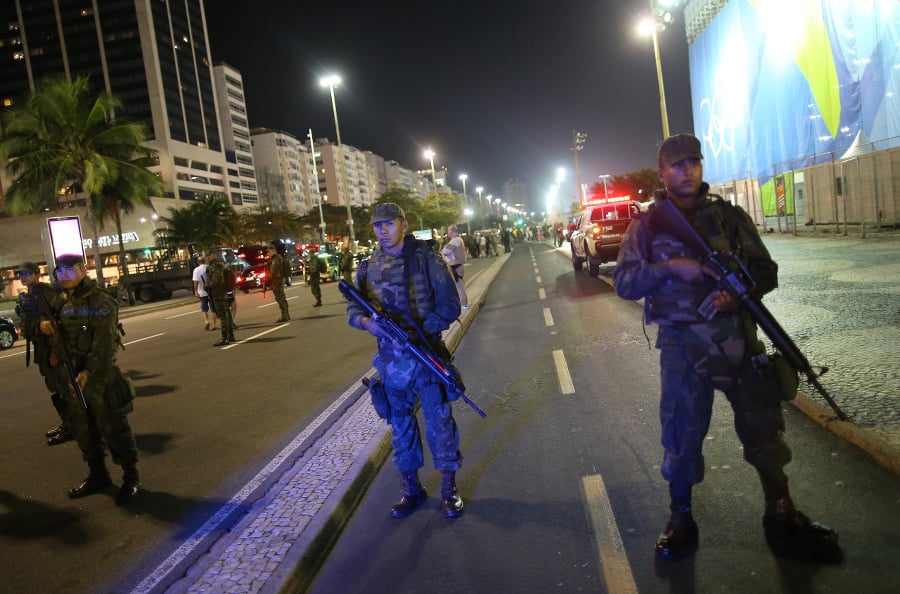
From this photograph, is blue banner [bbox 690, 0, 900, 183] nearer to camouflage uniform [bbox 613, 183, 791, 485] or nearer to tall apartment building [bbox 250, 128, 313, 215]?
camouflage uniform [bbox 613, 183, 791, 485]

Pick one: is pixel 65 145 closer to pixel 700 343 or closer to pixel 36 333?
pixel 36 333

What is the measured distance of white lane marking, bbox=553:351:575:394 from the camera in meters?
6.23

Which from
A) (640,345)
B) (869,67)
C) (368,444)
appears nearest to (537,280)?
(640,345)

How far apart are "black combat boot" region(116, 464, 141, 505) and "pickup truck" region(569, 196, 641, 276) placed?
11.7 m

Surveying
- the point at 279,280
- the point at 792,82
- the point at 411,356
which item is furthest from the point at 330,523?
the point at 792,82

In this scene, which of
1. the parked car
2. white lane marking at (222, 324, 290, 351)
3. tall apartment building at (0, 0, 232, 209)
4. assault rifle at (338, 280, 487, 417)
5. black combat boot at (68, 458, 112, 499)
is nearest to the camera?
assault rifle at (338, 280, 487, 417)

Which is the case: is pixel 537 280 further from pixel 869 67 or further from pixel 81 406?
pixel 81 406

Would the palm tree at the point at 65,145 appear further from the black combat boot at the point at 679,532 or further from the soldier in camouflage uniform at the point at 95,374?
the black combat boot at the point at 679,532

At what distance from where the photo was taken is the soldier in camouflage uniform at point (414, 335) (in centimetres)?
374

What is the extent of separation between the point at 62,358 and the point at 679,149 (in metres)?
4.60

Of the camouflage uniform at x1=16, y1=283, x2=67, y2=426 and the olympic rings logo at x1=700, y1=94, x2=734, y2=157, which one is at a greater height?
the olympic rings logo at x1=700, y1=94, x2=734, y2=157

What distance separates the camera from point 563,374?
6891 mm

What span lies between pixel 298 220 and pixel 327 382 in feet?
273

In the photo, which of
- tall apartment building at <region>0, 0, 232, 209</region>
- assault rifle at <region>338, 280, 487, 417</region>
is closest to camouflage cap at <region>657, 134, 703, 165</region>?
assault rifle at <region>338, 280, 487, 417</region>
